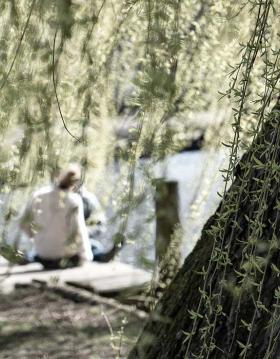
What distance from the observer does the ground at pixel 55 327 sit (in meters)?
3.93

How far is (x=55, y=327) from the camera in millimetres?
4344

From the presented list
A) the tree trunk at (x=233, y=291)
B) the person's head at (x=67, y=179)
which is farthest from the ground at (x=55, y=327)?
the tree trunk at (x=233, y=291)

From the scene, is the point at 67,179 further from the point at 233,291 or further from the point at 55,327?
the point at 233,291

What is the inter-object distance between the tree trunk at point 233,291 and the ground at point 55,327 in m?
1.88

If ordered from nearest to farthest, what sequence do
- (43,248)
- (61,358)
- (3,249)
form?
(3,249), (61,358), (43,248)

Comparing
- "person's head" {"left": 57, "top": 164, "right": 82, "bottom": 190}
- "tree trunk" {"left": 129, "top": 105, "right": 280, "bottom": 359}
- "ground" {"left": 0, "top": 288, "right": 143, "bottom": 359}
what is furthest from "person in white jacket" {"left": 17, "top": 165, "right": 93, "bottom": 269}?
"tree trunk" {"left": 129, "top": 105, "right": 280, "bottom": 359}

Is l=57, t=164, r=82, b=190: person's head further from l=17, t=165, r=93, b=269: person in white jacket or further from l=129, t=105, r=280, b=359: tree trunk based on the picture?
l=129, t=105, r=280, b=359: tree trunk

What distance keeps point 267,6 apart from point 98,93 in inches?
23.7

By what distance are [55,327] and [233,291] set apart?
319cm

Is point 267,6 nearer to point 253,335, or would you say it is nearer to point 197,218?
point 253,335

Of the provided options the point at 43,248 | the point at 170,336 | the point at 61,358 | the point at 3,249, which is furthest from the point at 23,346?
the point at 3,249

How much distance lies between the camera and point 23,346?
A: 400 centimetres

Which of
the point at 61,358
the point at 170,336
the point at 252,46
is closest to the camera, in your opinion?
the point at 252,46

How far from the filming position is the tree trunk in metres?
1.25
